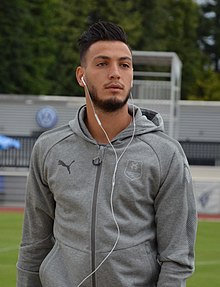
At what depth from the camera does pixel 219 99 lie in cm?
7175

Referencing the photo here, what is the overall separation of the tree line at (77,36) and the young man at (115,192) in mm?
51688

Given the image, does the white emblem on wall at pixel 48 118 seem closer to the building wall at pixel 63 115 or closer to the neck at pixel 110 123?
the building wall at pixel 63 115

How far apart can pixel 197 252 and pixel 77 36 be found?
51066mm

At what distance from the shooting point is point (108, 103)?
4309 mm

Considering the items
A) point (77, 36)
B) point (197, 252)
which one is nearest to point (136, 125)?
point (197, 252)

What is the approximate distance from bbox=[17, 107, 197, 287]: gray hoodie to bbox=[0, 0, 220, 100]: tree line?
170ft

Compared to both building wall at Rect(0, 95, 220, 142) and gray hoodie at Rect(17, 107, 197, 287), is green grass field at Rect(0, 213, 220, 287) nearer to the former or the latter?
gray hoodie at Rect(17, 107, 197, 287)

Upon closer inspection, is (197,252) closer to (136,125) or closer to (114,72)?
(136,125)

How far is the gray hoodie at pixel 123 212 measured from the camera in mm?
4234

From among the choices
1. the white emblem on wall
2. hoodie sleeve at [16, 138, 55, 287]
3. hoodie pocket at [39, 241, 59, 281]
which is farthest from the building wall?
hoodie pocket at [39, 241, 59, 281]

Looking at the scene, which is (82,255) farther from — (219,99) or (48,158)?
(219,99)

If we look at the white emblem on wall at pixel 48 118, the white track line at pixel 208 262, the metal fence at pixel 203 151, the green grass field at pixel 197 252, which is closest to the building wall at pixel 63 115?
the white emblem on wall at pixel 48 118

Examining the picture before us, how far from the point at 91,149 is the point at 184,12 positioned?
243 ft

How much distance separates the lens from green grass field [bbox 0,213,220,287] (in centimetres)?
1257
